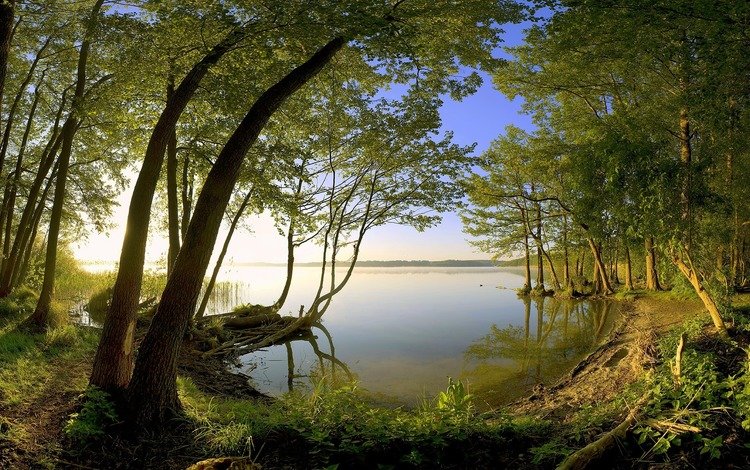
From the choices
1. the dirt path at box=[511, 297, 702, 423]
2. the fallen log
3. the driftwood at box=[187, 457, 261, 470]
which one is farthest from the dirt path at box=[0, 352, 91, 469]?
the fallen log

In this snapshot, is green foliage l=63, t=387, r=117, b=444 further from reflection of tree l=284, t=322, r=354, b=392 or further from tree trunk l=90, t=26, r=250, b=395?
reflection of tree l=284, t=322, r=354, b=392

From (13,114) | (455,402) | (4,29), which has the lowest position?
(455,402)

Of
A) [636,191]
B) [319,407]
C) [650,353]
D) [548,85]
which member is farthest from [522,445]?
[548,85]

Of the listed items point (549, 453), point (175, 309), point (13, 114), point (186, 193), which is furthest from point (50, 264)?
point (549, 453)

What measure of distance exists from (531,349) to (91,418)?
10.4m

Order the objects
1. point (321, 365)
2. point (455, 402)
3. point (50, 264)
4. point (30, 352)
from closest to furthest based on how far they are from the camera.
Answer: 1. point (455, 402)
2. point (30, 352)
3. point (50, 264)
4. point (321, 365)

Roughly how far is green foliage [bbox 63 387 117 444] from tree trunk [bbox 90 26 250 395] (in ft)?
1.18

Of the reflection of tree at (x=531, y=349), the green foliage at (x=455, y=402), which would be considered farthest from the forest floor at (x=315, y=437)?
the reflection of tree at (x=531, y=349)

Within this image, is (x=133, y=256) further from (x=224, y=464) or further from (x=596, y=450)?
(x=596, y=450)

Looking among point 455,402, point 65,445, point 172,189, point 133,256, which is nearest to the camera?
point 65,445

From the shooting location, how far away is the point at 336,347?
41.9 ft

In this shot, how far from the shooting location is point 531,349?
457 inches

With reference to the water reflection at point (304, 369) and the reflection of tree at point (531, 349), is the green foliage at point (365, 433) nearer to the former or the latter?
the water reflection at point (304, 369)

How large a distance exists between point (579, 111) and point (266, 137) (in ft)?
48.4
